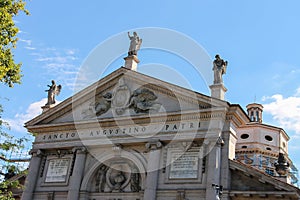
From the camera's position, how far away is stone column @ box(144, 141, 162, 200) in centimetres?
2352

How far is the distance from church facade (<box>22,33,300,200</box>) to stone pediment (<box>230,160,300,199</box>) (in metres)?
0.05

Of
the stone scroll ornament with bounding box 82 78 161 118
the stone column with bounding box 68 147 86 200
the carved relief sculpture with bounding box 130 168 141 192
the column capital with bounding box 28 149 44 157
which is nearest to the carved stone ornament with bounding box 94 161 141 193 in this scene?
the carved relief sculpture with bounding box 130 168 141 192

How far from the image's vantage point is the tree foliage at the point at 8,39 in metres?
15.9

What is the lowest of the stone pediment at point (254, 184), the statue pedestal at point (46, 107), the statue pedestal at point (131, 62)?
the stone pediment at point (254, 184)

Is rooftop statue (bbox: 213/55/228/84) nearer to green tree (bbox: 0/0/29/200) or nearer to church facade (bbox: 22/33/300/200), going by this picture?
church facade (bbox: 22/33/300/200)

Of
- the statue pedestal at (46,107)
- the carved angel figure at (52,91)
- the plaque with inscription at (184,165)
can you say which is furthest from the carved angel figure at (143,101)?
the carved angel figure at (52,91)

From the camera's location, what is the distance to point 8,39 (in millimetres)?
16297

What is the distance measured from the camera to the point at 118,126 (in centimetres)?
2648

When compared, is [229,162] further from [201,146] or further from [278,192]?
[278,192]

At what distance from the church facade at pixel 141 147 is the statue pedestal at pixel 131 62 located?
72 millimetres

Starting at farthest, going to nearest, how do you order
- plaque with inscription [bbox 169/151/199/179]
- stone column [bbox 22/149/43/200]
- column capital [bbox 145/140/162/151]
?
stone column [bbox 22/149/43/200], column capital [bbox 145/140/162/151], plaque with inscription [bbox 169/151/199/179]

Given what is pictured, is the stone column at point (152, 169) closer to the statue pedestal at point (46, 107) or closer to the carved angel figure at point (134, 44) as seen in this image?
the carved angel figure at point (134, 44)

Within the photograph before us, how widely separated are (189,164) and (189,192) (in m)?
1.58

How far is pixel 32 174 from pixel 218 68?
1408 centimetres
